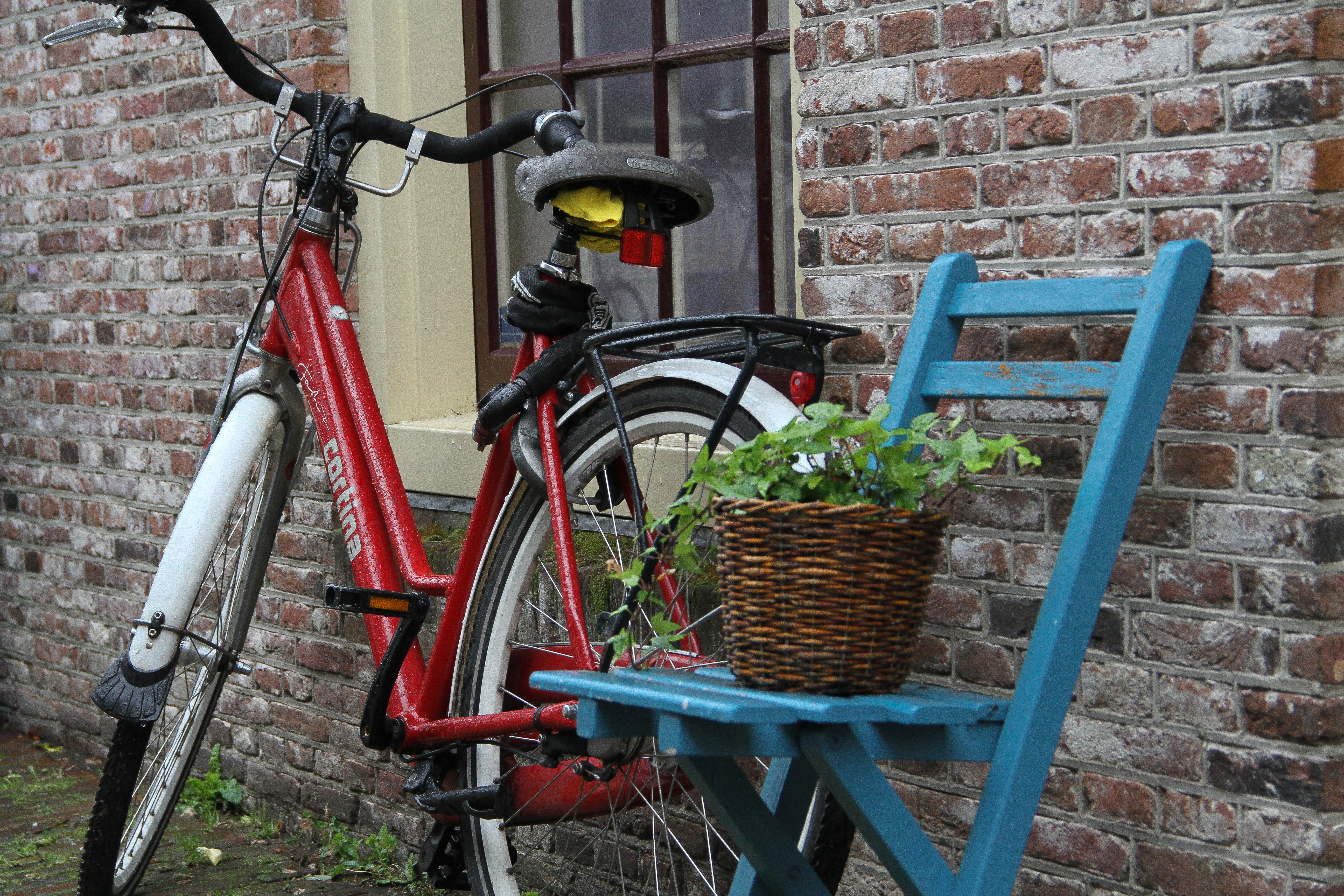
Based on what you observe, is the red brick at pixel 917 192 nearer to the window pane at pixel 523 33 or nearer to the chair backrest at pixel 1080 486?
the chair backrest at pixel 1080 486

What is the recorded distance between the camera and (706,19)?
299 centimetres

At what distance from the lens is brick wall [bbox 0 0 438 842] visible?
3508mm

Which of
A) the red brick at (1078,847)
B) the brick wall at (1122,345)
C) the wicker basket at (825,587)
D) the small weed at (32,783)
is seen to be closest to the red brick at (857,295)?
the brick wall at (1122,345)

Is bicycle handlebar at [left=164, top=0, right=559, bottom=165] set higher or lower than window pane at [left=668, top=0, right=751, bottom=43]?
lower

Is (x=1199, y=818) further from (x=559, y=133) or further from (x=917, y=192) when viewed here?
(x=559, y=133)

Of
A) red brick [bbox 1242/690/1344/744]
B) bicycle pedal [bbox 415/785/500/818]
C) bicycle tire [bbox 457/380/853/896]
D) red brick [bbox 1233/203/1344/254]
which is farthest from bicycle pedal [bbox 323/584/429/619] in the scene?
red brick [bbox 1233/203/1344/254]

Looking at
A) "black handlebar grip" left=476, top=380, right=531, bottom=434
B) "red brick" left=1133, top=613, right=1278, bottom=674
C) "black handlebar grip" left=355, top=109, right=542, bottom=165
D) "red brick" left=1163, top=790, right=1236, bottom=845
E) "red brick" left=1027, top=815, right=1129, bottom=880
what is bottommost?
"red brick" left=1027, top=815, right=1129, bottom=880

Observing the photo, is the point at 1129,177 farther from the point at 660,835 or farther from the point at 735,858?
the point at 660,835

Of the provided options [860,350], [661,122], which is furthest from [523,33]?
[860,350]

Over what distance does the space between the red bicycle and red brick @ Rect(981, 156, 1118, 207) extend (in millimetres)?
319

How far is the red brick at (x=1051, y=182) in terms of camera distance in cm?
199

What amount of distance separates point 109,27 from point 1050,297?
1950 millimetres

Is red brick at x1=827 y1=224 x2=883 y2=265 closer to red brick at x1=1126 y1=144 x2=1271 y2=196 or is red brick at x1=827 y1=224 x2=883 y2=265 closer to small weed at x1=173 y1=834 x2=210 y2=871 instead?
red brick at x1=1126 y1=144 x2=1271 y2=196

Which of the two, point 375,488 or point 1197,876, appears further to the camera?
point 375,488
